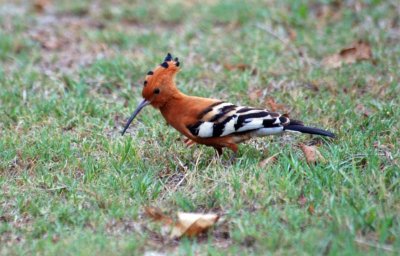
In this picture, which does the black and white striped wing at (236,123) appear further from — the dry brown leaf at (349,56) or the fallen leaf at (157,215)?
the dry brown leaf at (349,56)

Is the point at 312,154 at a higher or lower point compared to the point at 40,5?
lower

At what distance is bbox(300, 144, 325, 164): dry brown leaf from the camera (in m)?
4.62

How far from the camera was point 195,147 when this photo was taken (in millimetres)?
5121

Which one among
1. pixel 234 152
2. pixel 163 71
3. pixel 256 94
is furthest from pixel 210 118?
pixel 256 94

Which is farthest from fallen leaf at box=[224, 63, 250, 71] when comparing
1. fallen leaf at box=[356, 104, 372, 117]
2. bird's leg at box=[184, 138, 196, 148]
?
bird's leg at box=[184, 138, 196, 148]

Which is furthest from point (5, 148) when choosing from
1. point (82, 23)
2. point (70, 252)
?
point (82, 23)

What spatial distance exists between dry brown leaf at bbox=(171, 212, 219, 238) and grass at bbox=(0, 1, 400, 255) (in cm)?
5

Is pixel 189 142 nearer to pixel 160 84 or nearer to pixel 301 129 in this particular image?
pixel 160 84

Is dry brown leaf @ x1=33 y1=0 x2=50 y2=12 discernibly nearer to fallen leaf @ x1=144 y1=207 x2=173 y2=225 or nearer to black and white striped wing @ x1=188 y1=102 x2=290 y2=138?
black and white striped wing @ x1=188 y1=102 x2=290 y2=138

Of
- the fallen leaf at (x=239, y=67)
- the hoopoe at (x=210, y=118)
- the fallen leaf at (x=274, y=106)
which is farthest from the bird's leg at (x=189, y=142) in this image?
the fallen leaf at (x=239, y=67)

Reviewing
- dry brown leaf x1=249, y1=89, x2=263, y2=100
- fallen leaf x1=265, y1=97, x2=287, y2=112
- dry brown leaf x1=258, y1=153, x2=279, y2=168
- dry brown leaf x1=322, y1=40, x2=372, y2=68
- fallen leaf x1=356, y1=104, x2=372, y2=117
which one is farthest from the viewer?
dry brown leaf x1=322, y1=40, x2=372, y2=68

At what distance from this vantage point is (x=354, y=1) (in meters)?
8.26

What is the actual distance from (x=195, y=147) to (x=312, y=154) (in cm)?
86

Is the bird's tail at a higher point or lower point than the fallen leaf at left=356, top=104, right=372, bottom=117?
higher
